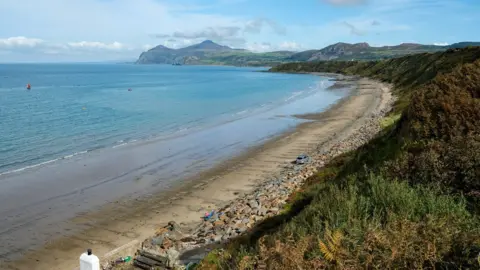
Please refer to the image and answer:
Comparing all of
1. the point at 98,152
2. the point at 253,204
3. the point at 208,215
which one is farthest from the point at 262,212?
the point at 98,152

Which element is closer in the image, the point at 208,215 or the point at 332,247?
the point at 332,247

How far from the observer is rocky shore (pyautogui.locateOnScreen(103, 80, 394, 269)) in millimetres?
10891

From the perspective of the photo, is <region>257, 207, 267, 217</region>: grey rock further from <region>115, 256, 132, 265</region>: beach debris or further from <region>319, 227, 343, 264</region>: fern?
<region>319, 227, 343, 264</region>: fern

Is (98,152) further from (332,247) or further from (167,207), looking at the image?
(332,247)

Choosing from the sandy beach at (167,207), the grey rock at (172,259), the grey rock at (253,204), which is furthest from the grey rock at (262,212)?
the grey rock at (172,259)

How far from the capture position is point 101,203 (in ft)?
58.7

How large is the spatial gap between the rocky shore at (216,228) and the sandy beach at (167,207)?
703 millimetres

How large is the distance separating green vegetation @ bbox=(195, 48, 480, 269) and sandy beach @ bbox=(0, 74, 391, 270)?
486cm

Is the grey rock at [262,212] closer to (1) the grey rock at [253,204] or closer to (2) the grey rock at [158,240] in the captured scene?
(1) the grey rock at [253,204]

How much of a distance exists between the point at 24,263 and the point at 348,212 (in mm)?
10443

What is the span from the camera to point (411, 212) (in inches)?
269

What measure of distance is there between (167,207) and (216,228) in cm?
419

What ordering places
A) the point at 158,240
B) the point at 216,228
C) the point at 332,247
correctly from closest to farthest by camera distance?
the point at 332,247 → the point at 158,240 → the point at 216,228

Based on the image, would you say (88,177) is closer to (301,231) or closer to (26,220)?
(26,220)
